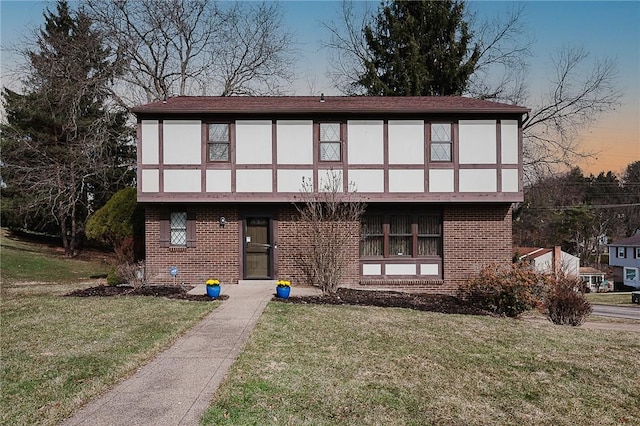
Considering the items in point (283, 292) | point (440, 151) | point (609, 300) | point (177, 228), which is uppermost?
point (440, 151)

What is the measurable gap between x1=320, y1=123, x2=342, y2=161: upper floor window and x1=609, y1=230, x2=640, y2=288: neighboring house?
42201 millimetres

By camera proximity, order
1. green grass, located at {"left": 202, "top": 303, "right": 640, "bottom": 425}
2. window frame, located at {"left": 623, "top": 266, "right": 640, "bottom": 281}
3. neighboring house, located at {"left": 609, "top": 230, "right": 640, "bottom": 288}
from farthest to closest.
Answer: window frame, located at {"left": 623, "top": 266, "right": 640, "bottom": 281}, neighboring house, located at {"left": 609, "top": 230, "right": 640, "bottom": 288}, green grass, located at {"left": 202, "top": 303, "right": 640, "bottom": 425}

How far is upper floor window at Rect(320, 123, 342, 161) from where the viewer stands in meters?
15.5

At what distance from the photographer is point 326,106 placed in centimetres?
1569

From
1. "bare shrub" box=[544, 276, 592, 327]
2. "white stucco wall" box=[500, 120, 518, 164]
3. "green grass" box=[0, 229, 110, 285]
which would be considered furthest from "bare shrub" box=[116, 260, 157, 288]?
"white stucco wall" box=[500, 120, 518, 164]

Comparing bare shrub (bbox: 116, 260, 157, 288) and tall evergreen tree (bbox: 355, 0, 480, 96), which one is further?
tall evergreen tree (bbox: 355, 0, 480, 96)

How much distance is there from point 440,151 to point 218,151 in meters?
6.68

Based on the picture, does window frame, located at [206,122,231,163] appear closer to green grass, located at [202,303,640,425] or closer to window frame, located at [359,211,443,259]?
window frame, located at [359,211,443,259]

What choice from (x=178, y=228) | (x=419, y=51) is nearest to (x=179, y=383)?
(x=178, y=228)

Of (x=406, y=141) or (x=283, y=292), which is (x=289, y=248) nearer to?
(x=283, y=292)

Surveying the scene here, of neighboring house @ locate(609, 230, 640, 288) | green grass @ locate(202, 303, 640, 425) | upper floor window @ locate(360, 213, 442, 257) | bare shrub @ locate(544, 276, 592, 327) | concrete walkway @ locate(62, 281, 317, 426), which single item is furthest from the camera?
neighboring house @ locate(609, 230, 640, 288)

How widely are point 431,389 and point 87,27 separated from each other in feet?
84.8

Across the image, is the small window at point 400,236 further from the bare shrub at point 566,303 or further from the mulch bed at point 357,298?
the bare shrub at point 566,303

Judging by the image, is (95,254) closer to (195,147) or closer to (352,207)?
(195,147)
